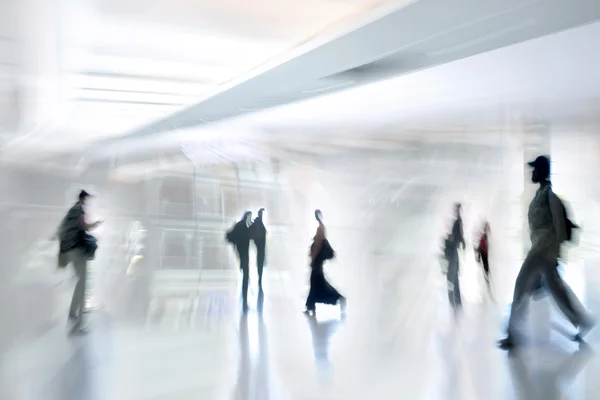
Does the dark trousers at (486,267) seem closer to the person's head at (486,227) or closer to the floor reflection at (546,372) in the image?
the person's head at (486,227)

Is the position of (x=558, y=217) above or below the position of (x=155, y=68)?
below

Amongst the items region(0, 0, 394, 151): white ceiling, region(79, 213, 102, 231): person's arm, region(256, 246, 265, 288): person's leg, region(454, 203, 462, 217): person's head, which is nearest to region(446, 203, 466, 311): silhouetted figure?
region(454, 203, 462, 217): person's head

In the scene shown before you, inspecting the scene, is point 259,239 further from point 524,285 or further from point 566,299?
point 566,299

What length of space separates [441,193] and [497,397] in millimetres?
665

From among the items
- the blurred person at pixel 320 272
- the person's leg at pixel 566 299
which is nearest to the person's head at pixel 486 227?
the person's leg at pixel 566 299

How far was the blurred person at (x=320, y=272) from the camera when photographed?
149 cm

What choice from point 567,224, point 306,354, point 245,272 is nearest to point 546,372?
point 567,224

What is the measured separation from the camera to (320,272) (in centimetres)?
150

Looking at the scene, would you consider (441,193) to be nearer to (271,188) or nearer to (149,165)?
(271,188)

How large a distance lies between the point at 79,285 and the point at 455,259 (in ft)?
3.85

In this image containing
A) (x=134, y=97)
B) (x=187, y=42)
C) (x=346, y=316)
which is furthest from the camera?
(x=346, y=316)

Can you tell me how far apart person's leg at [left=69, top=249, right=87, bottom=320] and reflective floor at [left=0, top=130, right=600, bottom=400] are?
23 mm

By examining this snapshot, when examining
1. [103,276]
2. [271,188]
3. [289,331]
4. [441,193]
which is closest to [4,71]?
[103,276]

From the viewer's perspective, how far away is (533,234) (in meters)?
1.43
